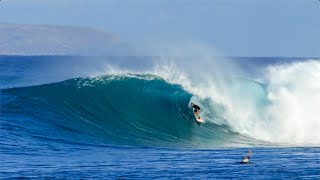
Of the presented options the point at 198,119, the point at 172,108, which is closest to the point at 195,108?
the point at 198,119

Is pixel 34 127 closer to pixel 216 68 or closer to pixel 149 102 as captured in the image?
pixel 149 102

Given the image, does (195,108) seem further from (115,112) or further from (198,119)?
(115,112)

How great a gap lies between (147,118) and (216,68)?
10.2m

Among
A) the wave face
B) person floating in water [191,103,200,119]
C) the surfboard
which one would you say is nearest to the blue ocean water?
the wave face

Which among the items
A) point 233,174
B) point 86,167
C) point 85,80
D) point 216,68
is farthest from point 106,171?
point 216,68

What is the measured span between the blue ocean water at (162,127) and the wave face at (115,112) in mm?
41

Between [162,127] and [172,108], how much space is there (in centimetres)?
217

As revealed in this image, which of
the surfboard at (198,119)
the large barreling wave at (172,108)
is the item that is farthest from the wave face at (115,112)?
the surfboard at (198,119)

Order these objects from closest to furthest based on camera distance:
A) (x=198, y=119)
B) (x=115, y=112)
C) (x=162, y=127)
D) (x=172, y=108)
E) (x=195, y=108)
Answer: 1. (x=162, y=127)
2. (x=198, y=119)
3. (x=195, y=108)
4. (x=115, y=112)
5. (x=172, y=108)

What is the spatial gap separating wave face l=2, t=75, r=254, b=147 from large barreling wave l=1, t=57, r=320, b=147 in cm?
4

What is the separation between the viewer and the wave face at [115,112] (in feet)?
88.4

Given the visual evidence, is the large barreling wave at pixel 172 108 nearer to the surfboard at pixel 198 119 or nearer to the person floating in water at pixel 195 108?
the surfboard at pixel 198 119

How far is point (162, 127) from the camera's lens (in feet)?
94.5

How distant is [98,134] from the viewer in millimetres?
27031
